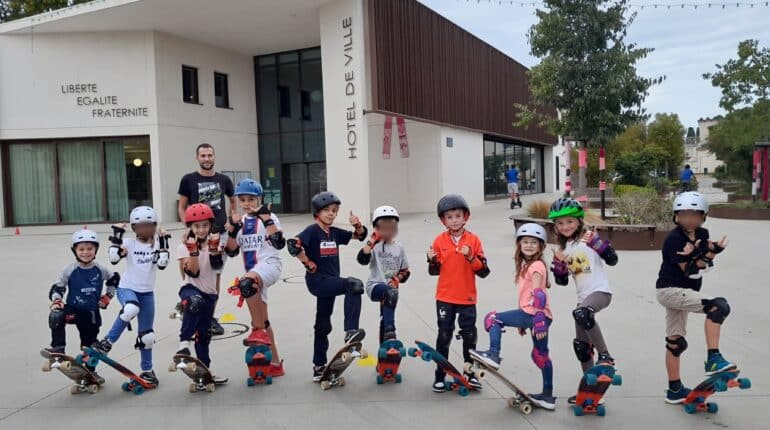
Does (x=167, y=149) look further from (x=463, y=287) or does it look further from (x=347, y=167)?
(x=463, y=287)

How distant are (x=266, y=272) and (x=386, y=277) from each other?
0.96m

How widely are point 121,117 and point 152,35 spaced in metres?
3.09

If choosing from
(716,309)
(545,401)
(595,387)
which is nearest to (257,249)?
(545,401)

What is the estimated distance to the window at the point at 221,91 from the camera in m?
23.3

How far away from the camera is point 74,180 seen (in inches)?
864

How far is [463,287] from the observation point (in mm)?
4352

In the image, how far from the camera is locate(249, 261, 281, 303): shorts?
4.61 metres

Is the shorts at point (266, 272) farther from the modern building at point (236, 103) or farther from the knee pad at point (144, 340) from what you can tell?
the modern building at point (236, 103)

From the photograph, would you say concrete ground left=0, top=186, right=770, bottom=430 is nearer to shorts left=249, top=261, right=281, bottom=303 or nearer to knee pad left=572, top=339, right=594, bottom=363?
knee pad left=572, top=339, right=594, bottom=363

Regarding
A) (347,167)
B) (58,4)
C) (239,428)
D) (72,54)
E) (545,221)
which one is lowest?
(239,428)

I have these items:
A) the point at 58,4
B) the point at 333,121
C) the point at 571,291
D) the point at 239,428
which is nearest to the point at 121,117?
the point at 333,121

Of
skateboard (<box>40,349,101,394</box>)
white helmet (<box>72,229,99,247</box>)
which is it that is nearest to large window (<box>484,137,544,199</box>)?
white helmet (<box>72,229,99,247</box>)

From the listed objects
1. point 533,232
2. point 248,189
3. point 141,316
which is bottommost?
point 141,316

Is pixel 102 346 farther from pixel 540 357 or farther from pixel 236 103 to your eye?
pixel 236 103
